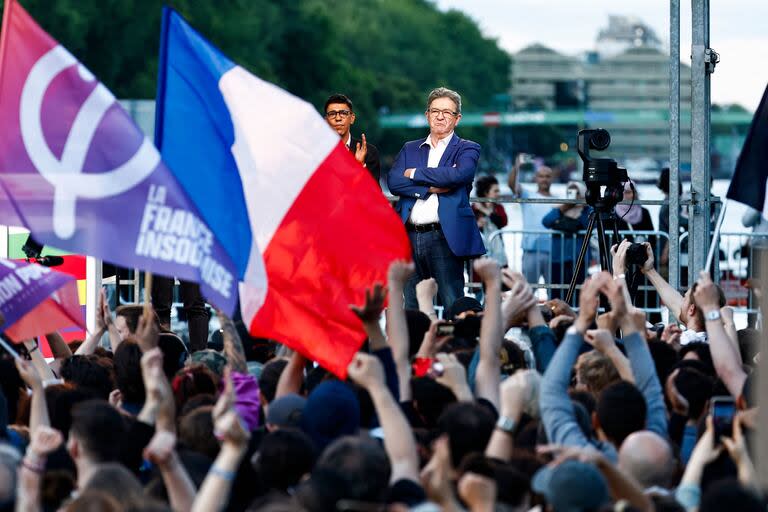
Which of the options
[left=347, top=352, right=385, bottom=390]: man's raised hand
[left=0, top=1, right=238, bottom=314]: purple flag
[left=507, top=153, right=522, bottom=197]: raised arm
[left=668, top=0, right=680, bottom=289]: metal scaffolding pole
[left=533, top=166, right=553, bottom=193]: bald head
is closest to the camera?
[left=347, top=352, right=385, bottom=390]: man's raised hand

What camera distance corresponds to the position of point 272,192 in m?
7.68

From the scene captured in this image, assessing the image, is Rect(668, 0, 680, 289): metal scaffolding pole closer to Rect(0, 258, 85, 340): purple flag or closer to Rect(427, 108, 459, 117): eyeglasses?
Rect(427, 108, 459, 117): eyeglasses

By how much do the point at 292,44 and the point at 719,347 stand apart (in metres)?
74.8

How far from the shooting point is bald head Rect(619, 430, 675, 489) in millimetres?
6020

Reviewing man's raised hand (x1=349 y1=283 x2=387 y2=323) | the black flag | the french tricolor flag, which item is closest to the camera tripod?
the black flag

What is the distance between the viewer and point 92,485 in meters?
5.36

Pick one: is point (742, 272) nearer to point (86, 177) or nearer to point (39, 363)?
point (39, 363)

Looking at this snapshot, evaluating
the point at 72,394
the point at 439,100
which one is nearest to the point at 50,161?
the point at 72,394

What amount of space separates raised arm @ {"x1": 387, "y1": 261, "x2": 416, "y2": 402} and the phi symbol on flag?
1161 millimetres

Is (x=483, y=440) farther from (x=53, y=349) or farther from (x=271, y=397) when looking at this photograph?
(x=53, y=349)

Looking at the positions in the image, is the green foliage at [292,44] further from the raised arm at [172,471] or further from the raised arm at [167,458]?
the raised arm at [172,471]

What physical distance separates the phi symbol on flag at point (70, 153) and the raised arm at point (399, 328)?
3.81ft

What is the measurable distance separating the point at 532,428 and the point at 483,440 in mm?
644

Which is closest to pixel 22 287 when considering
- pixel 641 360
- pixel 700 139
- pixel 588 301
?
pixel 588 301
